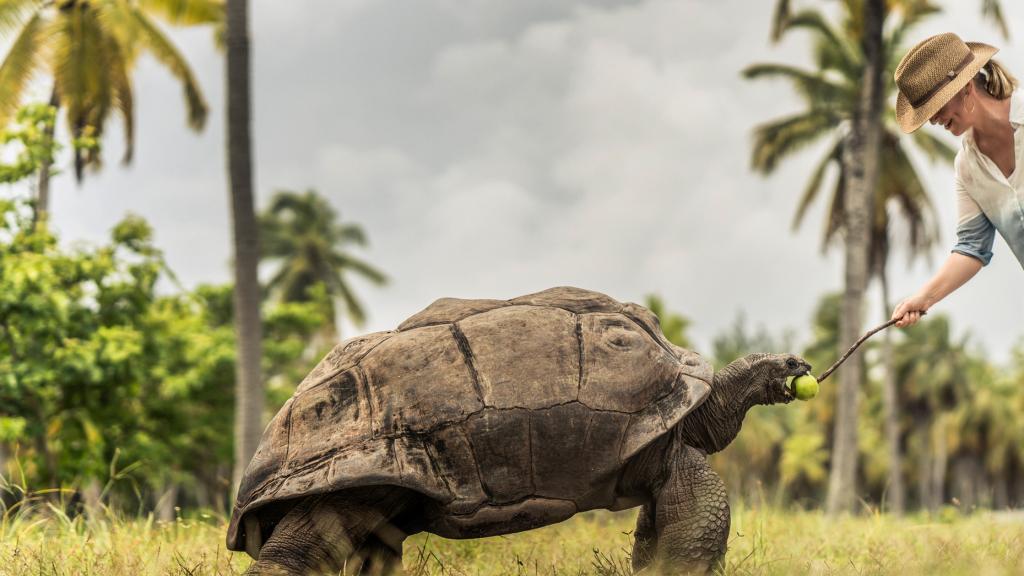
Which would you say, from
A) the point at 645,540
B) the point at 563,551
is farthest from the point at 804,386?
the point at 563,551

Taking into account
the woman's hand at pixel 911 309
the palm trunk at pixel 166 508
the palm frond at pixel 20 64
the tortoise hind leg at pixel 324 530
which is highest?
the palm frond at pixel 20 64

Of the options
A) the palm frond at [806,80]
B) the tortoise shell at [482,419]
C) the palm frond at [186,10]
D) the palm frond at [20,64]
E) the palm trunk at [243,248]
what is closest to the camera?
the tortoise shell at [482,419]

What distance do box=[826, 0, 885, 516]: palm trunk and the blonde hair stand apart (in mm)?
16199

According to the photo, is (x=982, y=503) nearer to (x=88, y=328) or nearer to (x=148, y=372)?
(x=88, y=328)

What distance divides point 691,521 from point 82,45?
19.3 m

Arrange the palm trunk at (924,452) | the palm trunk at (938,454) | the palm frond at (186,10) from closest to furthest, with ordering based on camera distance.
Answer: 1. the palm frond at (186,10)
2. the palm trunk at (924,452)
3. the palm trunk at (938,454)

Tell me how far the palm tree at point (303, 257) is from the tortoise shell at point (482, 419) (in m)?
36.0

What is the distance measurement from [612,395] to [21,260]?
43.0 feet

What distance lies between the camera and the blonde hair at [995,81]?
13.9 feet

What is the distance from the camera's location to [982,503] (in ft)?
23.7

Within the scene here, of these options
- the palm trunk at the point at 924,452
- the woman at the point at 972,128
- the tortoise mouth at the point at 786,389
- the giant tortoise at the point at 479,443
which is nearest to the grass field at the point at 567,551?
the giant tortoise at the point at 479,443

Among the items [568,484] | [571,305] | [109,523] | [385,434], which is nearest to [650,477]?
[568,484]

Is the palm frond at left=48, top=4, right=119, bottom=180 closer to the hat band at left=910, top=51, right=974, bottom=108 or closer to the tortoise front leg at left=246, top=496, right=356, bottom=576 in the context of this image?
the tortoise front leg at left=246, top=496, right=356, bottom=576

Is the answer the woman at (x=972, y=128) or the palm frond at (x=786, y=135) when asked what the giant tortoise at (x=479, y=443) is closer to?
the woman at (x=972, y=128)
